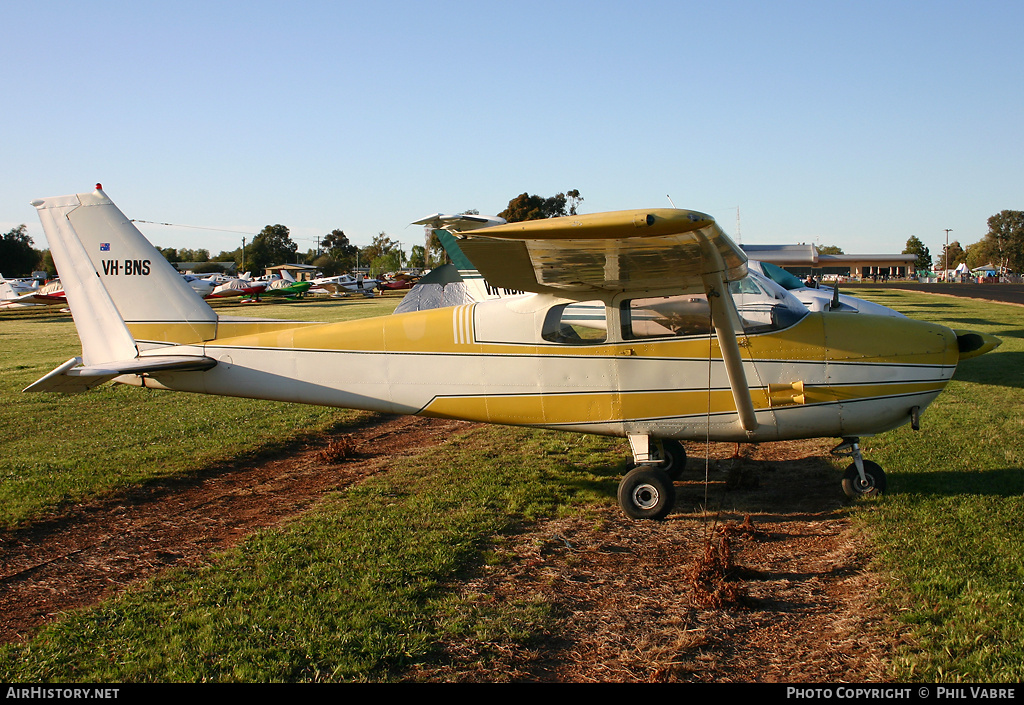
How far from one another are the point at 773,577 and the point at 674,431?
1.72 metres

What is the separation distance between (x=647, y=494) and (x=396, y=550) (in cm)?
221

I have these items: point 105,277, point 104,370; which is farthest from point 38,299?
point 104,370

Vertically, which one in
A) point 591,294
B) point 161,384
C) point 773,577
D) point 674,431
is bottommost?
point 773,577

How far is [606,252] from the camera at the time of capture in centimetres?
467

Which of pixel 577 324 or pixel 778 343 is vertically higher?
pixel 577 324

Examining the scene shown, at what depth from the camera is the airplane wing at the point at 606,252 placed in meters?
3.72

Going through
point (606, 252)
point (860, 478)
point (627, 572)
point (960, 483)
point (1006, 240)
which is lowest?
point (627, 572)

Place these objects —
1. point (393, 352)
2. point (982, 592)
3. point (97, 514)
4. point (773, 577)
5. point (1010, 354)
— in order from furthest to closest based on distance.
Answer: point (1010, 354) < point (393, 352) < point (97, 514) < point (773, 577) < point (982, 592)

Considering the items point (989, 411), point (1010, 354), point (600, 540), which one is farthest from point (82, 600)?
point (1010, 354)

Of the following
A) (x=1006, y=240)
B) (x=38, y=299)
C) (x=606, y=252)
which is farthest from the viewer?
(x=1006, y=240)

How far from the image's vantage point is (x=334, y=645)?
3684 millimetres

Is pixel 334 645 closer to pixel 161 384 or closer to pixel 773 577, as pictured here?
pixel 773 577

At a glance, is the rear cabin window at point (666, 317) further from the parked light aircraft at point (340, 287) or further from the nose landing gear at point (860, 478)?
the parked light aircraft at point (340, 287)

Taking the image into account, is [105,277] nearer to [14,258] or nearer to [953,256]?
[14,258]
